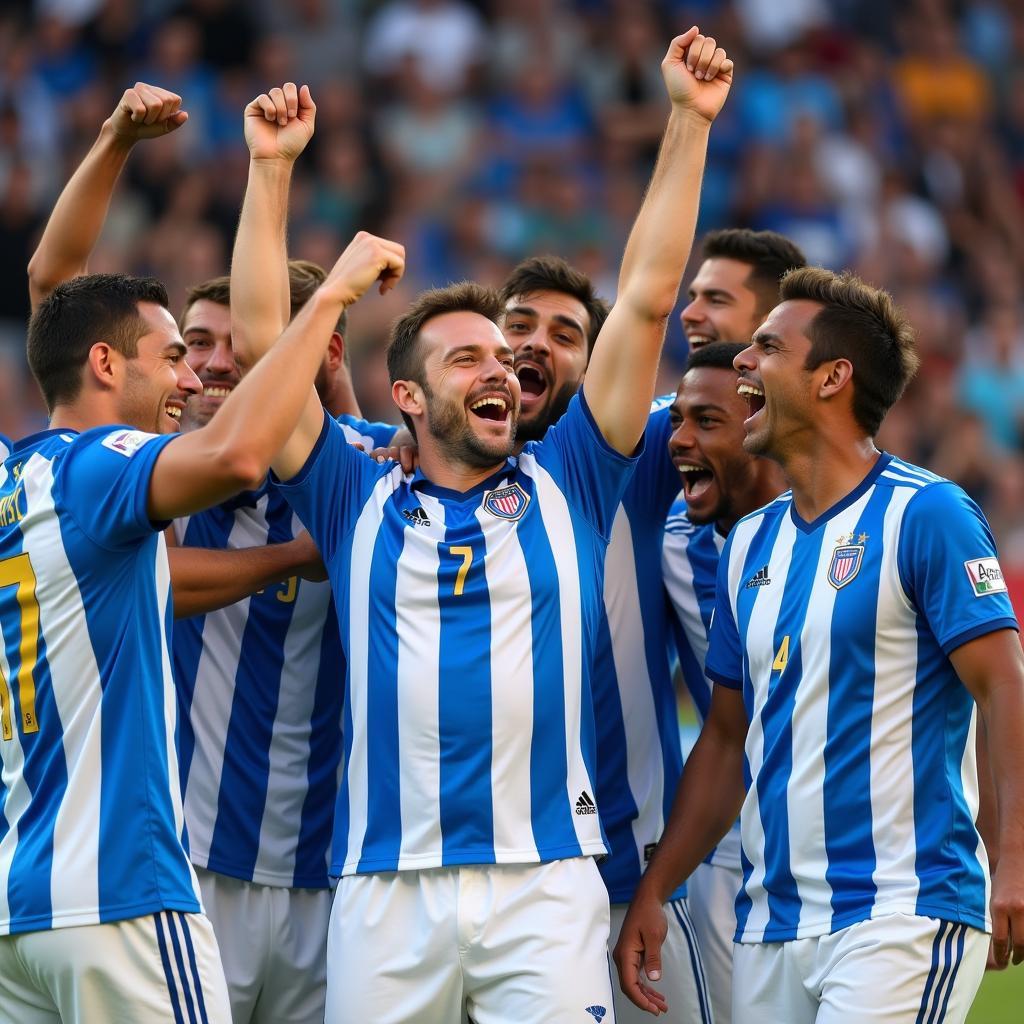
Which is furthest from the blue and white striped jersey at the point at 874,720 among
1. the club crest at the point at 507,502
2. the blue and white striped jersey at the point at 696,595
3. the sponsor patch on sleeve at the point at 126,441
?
the sponsor patch on sleeve at the point at 126,441

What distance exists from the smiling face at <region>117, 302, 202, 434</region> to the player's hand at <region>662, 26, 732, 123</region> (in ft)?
5.18

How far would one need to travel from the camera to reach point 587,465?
5.00 metres

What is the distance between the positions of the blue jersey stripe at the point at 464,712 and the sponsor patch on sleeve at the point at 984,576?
1.30m

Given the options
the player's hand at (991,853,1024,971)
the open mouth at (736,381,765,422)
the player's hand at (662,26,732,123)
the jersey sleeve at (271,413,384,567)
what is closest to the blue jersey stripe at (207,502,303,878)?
the jersey sleeve at (271,413,384,567)

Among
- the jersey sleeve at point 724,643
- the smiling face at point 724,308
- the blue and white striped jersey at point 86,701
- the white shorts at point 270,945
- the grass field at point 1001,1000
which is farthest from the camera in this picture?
the grass field at point 1001,1000

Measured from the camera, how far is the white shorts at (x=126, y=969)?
13.8ft

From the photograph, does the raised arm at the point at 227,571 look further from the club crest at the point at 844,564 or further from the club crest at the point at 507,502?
the club crest at the point at 844,564

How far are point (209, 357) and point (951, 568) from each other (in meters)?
2.69

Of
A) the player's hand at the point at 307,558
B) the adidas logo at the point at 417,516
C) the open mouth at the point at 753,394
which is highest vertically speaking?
the open mouth at the point at 753,394

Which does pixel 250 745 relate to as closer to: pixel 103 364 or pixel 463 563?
pixel 463 563

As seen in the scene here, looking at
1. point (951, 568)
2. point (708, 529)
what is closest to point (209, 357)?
point (708, 529)

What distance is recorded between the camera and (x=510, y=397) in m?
5.18

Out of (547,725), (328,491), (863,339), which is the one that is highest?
(863,339)

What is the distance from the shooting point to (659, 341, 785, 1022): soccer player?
5.57 metres
